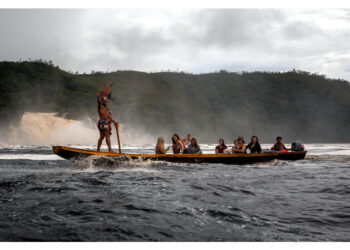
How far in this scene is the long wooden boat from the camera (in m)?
11.7

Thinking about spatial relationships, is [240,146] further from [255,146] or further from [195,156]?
[195,156]

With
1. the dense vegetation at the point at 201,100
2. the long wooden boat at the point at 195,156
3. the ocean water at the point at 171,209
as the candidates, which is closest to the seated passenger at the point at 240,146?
the long wooden boat at the point at 195,156

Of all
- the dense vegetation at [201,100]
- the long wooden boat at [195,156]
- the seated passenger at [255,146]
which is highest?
the dense vegetation at [201,100]

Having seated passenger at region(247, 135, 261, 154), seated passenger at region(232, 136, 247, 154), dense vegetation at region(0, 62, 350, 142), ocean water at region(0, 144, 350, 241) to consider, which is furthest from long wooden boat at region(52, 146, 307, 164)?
dense vegetation at region(0, 62, 350, 142)

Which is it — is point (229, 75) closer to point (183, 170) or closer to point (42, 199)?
point (183, 170)

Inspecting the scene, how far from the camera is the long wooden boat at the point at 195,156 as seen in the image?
38.3ft

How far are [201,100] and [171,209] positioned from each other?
62.3 m

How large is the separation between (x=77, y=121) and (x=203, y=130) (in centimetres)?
2198

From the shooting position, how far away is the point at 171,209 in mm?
6266

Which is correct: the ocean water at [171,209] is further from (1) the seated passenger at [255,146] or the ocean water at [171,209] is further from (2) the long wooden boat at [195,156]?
(1) the seated passenger at [255,146]

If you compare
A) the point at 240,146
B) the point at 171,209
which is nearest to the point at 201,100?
the point at 240,146

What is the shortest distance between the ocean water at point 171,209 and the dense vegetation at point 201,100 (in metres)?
36.7

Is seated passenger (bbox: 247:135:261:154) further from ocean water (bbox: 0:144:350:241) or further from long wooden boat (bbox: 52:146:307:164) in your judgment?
ocean water (bbox: 0:144:350:241)

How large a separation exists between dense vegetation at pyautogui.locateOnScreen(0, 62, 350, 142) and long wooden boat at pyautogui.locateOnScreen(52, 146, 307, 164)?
3273cm
